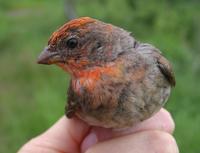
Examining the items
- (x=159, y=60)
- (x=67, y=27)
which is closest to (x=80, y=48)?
(x=67, y=27)

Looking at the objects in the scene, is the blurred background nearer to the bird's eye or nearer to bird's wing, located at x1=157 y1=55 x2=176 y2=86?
bird's wing, located at x1=157 y1=55 x2=176 y2=86

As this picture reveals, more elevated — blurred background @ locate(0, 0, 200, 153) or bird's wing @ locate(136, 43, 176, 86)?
bird's wing @ locate(136, 43, 176, 86)

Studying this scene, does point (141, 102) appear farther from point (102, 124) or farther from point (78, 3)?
point (78, 3)

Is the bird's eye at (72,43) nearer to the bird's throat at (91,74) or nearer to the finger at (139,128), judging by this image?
the bird's throat at (91,74)

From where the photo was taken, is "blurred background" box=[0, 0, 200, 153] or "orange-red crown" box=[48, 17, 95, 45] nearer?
"orange-red crown" box=[48, 17, 95, 45]

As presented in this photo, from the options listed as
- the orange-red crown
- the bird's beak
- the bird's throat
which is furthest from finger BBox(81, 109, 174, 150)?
the orange-red crown

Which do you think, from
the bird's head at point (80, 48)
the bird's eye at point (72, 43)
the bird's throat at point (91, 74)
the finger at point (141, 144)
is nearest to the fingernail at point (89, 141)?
the finger at point (141, 144)
